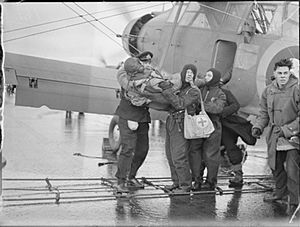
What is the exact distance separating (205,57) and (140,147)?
2615 millimetres

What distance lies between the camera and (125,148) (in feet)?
18.5

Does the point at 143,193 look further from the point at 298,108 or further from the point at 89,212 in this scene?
the point at 298,108

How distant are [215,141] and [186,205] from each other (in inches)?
39.5

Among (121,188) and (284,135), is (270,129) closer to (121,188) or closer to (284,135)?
(284,135)

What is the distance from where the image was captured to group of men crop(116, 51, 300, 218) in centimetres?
528

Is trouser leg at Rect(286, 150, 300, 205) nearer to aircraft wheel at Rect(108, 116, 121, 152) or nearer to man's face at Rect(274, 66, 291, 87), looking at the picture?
man's face at Rect(274, 66, 291, 87)

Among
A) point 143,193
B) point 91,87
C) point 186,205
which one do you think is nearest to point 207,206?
point 186,205

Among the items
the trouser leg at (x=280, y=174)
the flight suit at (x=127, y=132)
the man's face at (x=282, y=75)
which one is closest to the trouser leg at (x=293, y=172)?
the trouser leg at (x=280, y=174)

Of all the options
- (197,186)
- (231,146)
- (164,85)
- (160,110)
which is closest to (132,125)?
(160,110)

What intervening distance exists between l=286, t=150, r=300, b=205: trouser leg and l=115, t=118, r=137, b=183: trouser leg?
173 centimetres

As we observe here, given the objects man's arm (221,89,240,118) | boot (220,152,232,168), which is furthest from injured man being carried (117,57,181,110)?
boot (220,152,232,168)

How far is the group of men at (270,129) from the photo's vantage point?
5.28 m

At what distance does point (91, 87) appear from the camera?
823 centimetres

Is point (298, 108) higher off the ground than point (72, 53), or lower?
lower
